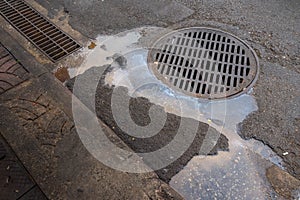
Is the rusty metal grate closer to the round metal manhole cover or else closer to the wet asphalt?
the wet asphalt

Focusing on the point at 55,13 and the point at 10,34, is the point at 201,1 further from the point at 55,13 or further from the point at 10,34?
the point at 10,34

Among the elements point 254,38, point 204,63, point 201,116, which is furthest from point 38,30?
point 254,38

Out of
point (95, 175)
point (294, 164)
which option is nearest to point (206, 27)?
point (294, 164)

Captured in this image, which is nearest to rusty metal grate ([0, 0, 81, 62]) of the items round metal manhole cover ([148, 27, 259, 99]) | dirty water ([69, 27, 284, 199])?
dirty water ([69, 27, 284, 199])

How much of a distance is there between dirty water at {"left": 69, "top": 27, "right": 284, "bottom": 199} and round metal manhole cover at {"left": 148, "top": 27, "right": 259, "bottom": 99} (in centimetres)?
10

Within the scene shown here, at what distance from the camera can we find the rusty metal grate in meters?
2.99

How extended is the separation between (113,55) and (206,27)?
1.16 m

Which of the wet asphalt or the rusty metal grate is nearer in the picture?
the wet asphalt

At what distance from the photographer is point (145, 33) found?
3.13 metres

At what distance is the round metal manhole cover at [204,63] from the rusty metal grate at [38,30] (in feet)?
3.26

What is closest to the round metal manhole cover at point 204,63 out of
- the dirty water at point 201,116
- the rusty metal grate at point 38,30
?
the dirty water at point 201,116

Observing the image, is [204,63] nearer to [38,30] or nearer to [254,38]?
[254,38]

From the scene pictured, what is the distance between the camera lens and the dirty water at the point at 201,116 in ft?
6.64

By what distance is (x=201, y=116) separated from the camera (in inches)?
94.7
